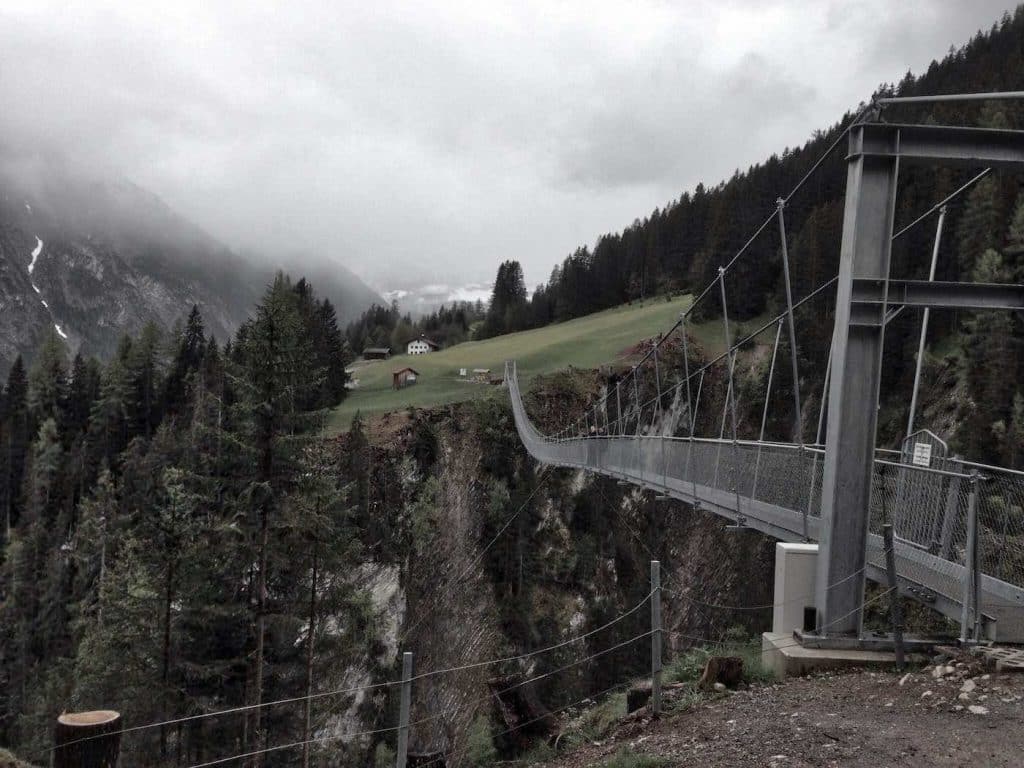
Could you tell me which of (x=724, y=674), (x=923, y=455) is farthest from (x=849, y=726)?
(x=923, y=455)

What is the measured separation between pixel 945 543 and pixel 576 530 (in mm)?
33688

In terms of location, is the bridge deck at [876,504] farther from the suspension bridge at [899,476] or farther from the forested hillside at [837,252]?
Result: the forested hillside at [837,252]

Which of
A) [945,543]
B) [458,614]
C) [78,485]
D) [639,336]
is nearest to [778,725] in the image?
[945,543]

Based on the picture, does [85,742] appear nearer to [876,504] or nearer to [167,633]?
[876,504]

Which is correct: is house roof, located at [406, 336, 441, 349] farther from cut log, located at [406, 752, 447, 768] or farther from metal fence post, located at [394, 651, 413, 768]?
metal fence post, located at [394, 651, 413, 768]

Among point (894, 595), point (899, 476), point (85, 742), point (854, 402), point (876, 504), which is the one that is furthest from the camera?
point (876, 504)

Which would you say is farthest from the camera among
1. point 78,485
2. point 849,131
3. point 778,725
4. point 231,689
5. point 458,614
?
point 78,485

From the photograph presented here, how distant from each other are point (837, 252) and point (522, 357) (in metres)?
22.4

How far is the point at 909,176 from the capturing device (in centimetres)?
4812

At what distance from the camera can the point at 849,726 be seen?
4.12 meters

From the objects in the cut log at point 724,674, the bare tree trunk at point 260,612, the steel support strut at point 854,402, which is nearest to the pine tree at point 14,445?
the bare tree trunk at point 260,612

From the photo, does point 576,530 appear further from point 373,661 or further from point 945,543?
point 945,543

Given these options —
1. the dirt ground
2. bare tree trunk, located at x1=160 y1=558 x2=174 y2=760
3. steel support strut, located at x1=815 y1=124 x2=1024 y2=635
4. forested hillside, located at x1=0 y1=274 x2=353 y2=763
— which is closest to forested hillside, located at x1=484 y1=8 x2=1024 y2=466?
steel support strut, located at x1=815 y1=124 x2=1024 y2=635

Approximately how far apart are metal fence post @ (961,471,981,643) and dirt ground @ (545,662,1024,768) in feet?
1.12
